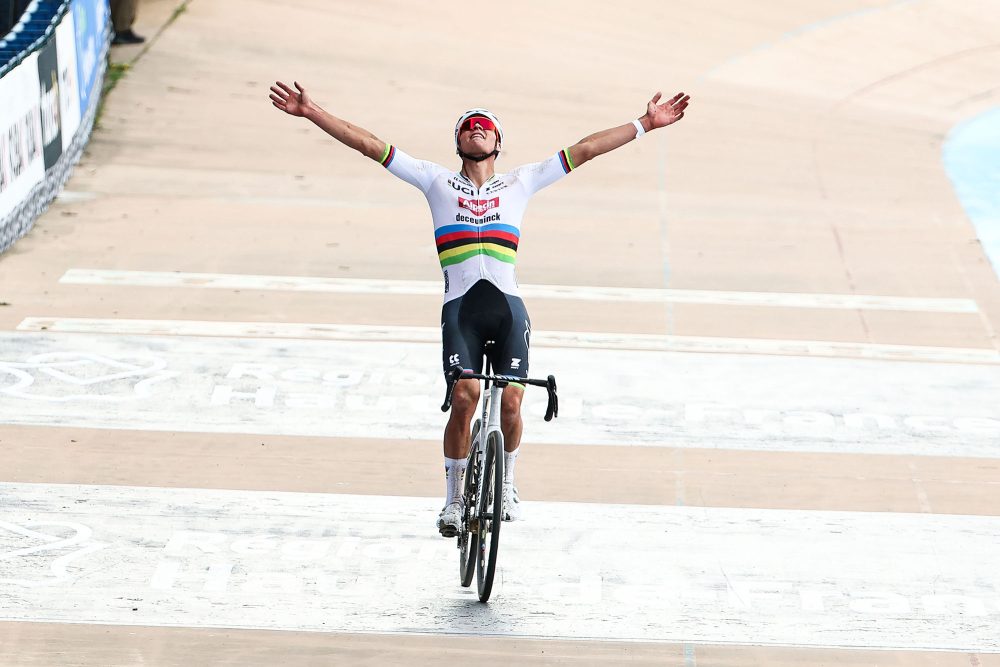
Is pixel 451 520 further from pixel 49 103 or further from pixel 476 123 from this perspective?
pixel 49 103

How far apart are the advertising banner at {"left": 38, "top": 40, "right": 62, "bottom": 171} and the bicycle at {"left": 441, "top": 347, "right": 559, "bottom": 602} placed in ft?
26.2

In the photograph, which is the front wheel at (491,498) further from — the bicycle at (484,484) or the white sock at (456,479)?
the white sock at (456,479)

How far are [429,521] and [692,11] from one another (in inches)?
635

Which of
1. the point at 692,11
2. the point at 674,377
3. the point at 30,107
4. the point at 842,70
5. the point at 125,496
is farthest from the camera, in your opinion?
the point at 692,11

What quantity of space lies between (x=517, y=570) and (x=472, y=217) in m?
1.82

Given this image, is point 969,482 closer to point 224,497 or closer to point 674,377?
point 674,377

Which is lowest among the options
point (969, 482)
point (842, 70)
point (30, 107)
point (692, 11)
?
point (969, 482)

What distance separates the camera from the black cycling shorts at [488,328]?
22.4 ft

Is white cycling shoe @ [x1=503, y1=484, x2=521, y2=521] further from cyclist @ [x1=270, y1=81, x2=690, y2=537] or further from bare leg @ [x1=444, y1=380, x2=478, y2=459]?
bare leg @ [x1=444, y1=380, x2=478, y2=459]

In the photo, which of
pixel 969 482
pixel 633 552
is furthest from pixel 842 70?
pixel 633 552

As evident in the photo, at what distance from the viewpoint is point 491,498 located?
659 centimetres

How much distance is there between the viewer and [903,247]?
44.2 ft

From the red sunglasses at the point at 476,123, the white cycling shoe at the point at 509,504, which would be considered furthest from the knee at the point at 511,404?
the red sunglasses at the point at 476,123

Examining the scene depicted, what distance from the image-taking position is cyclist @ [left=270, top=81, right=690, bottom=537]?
683 cm
